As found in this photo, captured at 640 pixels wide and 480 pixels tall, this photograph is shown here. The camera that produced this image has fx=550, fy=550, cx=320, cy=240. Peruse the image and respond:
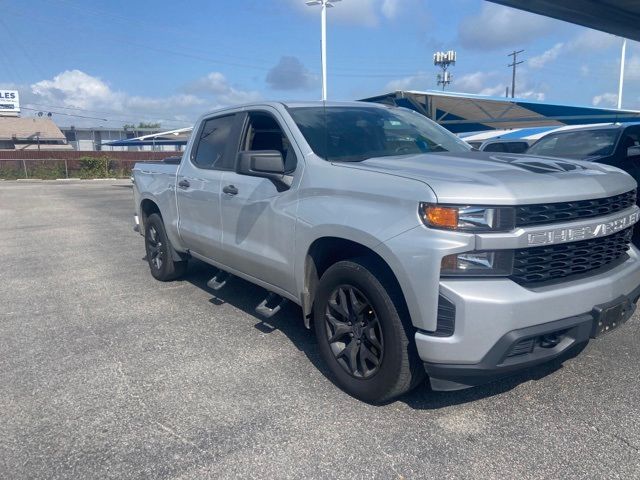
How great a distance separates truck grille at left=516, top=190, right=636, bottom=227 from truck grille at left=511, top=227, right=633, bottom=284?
0.47 ft

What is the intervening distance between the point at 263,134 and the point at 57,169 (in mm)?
37619

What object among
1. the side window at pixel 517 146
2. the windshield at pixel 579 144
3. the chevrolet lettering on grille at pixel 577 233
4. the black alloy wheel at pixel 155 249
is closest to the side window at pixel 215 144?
the black alloy wheel at pixel 155 249

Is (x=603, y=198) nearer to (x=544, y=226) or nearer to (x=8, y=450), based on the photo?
(x=544, y=226)

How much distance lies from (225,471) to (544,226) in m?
2.08

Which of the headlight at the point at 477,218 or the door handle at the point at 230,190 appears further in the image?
the door handle at the point at 230,190

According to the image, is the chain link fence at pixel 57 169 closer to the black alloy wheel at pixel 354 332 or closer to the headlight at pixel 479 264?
the black alloy wheel at pixel 354 332

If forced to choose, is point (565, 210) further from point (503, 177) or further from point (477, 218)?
point (477, 218)

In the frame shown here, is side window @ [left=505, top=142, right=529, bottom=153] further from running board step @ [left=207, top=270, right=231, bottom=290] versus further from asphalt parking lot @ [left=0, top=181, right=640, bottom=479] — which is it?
running board step @ [left=207, top=270, right=231, bottom=290]

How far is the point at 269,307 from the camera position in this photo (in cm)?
441

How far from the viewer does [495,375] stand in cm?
288

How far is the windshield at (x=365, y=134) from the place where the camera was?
13.1 feet

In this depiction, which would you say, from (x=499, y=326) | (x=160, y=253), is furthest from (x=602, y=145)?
(x=160, y=253)

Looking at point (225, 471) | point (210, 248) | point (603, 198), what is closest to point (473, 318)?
point (603, 198)

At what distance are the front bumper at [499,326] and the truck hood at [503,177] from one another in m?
0.45
